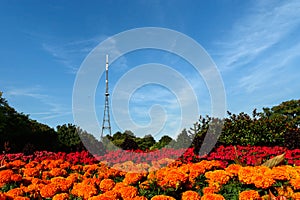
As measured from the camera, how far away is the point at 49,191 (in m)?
3.23

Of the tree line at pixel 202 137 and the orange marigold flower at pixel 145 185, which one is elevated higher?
the tree line at pixel 202 137

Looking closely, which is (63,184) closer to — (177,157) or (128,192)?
(128,192)

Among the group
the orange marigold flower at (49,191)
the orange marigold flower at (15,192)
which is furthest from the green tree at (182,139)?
the orange marigold flower at (15,192)

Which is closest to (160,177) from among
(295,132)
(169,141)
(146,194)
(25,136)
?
(146,194)

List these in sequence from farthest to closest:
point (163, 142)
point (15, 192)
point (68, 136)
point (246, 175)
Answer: point (68, 136)
point (163, 142)
point (246, 175)
point (15, 192)

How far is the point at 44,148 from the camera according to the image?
1055 centimetres

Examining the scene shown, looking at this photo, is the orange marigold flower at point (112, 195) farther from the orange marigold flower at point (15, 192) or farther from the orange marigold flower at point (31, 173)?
the orange marigold flower at point (31, 173)

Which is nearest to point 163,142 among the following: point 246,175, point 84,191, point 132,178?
point 132,178

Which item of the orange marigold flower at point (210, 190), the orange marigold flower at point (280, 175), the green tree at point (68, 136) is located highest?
the green tree at point (68, 136)

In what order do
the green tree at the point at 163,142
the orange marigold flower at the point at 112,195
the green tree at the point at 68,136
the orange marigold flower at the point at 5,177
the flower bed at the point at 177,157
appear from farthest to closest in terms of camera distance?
the green tree at the point at 68,136, the green tree at the point at 163,142, the flower bed at the point at 177,157, the orange marigold flower at the point at 5,177, the orange marigold flower at the point at 112,195

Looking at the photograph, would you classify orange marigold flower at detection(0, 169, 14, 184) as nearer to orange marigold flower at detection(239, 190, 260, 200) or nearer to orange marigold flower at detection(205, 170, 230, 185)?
orange marigold flower at detection(205, 170, 230, 185)

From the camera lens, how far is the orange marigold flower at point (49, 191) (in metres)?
3.22

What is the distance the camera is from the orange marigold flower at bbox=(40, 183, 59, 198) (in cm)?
322

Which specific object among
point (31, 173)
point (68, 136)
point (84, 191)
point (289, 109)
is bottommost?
point (84, 191)
